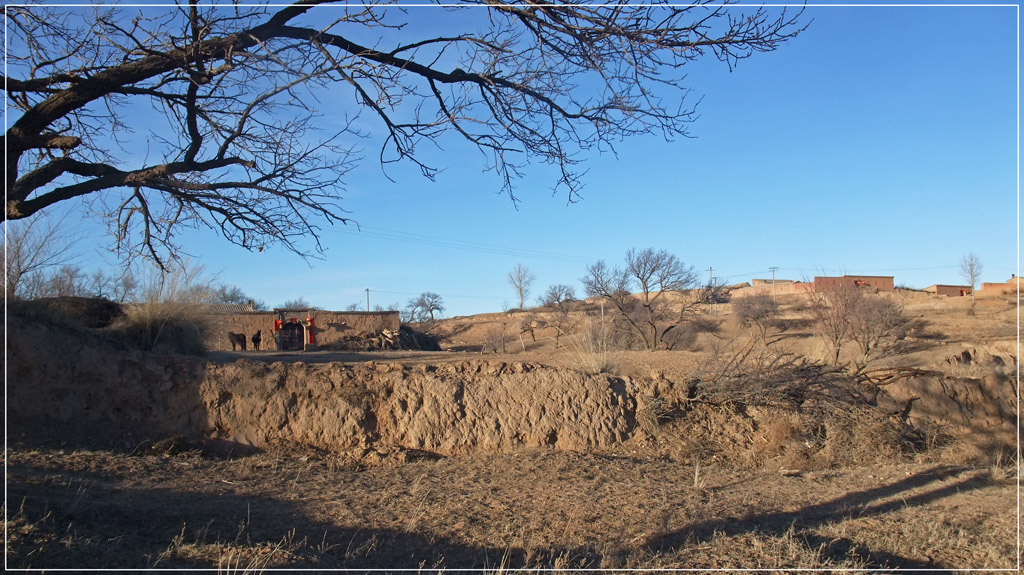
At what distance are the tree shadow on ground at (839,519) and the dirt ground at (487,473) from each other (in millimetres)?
31

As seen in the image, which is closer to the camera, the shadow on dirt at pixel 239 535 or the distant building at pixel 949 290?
the shadow on dirt at pixel 239 535

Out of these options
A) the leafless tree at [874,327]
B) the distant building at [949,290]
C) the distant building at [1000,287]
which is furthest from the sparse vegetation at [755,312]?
the distant building at [949,290]

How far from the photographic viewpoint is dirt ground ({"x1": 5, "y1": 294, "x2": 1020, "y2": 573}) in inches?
161

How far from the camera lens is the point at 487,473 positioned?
21.7 feet

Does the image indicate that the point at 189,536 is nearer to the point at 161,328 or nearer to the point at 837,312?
the point at 161,328

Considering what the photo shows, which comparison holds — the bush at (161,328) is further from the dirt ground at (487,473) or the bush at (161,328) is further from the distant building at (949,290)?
the distant building at (949,290)

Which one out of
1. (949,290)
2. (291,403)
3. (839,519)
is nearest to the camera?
(839,519)

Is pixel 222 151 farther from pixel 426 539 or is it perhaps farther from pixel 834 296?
pixel 834 296

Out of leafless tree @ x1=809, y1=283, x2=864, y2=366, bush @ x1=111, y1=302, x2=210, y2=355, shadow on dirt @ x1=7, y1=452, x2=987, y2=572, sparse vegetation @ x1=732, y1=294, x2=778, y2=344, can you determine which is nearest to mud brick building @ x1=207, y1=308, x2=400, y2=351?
leafless tree @ x1=809, y1=283, x2=864, y2=366

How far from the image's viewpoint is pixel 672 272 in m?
32.2

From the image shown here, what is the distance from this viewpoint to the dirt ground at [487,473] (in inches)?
161

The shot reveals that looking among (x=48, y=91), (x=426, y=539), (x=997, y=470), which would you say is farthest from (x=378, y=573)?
(x=997, y=470)

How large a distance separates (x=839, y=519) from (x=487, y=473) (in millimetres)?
3082

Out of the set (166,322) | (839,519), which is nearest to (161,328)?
(166,322)
